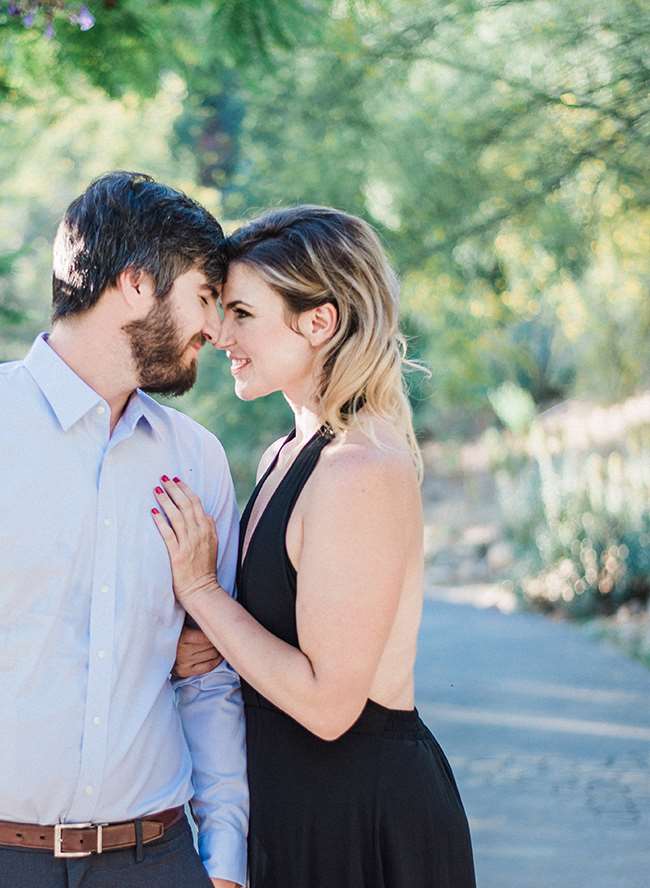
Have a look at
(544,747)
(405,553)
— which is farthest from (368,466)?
(544,747)

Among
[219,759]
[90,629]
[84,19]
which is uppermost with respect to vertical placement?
[84,19]

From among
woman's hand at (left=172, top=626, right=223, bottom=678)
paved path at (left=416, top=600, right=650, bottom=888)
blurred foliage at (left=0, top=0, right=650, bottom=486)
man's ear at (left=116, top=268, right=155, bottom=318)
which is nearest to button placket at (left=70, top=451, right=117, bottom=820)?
woman's hand at (left=172, top=626, right=223, bottom=678)

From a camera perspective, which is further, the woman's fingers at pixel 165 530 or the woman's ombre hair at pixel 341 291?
the woman's ombre hair at pixel 341 291

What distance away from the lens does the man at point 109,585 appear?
248cm

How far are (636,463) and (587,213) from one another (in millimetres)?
3946

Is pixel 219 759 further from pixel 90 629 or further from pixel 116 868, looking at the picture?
pixel 90 629

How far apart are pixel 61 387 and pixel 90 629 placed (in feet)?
1.52

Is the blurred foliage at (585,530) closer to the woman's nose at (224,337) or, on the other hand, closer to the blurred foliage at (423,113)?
the blurred foliage at (423,113)

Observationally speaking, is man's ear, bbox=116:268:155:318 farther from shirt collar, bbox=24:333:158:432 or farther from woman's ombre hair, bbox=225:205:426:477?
woman's ombre hair, bbox=225:205:426:477

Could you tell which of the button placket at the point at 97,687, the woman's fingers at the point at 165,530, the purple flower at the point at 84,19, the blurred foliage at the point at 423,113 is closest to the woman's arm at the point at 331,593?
the woman's fingers at the point at 165,530

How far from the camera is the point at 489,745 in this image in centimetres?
841

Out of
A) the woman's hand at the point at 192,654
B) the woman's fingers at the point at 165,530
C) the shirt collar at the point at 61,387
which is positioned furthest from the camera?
the woman's hand at the point at 192,654

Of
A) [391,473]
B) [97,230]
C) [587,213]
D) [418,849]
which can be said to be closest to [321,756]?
[418,849]

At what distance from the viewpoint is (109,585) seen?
8.38ft
